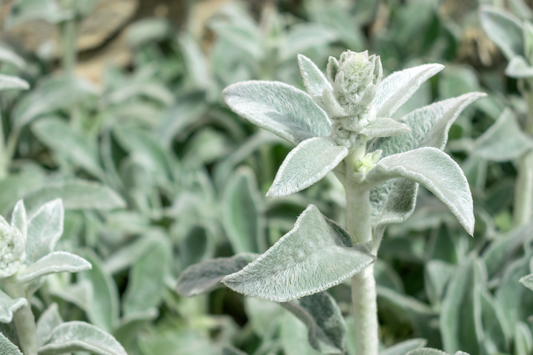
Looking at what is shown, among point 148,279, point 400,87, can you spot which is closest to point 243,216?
point 148,279

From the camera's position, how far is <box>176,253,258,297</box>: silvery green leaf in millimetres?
1002

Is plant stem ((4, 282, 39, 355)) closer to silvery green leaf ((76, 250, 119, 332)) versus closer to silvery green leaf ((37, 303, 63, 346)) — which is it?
silvery green leaf ((37, 303, 63, 346))

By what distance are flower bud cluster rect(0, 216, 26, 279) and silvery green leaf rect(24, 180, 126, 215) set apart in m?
0.40

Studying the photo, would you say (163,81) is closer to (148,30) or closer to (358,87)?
(148,30)

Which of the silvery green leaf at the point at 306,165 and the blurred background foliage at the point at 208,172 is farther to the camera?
the blurred background foliage at the point at 208,172

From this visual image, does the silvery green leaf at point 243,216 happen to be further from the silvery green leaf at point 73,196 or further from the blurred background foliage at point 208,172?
the silvery green leaf at point 73,196

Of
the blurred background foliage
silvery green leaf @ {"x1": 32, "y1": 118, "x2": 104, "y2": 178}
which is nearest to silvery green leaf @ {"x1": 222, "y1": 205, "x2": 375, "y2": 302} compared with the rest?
the blurred background foliage

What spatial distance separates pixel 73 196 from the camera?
1354 millimetres

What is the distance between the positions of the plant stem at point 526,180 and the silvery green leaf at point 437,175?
2.59 feet

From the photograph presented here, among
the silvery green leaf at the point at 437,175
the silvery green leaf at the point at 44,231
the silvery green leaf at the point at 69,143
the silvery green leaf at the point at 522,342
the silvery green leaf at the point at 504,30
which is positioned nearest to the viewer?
the silvery green leaf at the point at 437,175

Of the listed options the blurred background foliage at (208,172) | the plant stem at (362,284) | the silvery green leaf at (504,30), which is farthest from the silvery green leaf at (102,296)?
the silvery green leaf at (504,30)

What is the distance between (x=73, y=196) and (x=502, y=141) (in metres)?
1.08

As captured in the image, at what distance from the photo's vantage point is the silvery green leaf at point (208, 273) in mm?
1002

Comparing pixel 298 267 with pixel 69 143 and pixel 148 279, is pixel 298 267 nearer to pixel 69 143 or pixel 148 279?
pixel 148 279
